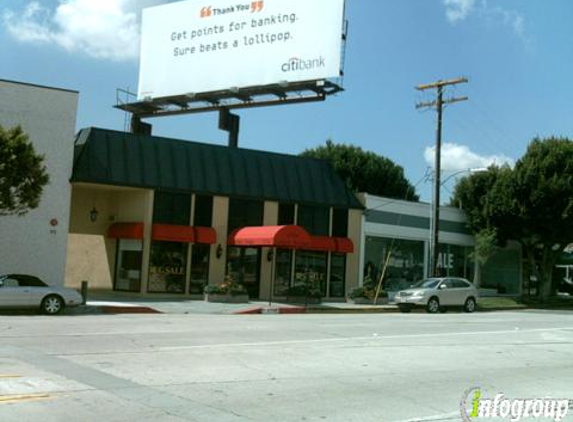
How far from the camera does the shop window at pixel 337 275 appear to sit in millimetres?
33875

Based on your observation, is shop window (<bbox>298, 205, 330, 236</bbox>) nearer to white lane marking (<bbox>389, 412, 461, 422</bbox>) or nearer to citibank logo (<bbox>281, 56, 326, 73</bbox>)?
citibank logo (<bbox>281, 56, 326, 73</bbox>)

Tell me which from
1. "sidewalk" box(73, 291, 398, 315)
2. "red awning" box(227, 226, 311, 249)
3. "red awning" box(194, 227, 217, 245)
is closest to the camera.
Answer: "sidewalk" box(73, 291, 398, 315)

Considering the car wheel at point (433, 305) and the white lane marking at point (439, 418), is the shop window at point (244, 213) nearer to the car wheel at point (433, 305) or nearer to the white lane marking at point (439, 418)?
the car wheel at point (433, 305)

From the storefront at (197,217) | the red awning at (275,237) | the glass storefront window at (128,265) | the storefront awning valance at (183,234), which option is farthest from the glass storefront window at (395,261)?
the glass storefront window at (128,265)

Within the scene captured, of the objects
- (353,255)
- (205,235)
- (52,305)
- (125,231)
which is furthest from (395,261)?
(52,305)

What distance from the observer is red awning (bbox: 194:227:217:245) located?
2991cm

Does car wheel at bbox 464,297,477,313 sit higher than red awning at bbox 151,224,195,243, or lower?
lower

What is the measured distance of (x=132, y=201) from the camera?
30312 millimetres

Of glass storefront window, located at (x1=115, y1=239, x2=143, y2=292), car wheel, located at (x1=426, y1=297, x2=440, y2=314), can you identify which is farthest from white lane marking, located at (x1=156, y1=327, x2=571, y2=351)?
glass storefront window, located at (x1=115, y1=239, x2=143, y2=292)

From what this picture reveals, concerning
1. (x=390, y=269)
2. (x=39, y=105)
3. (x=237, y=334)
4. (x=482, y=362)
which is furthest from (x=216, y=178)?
(x=482, y=362)

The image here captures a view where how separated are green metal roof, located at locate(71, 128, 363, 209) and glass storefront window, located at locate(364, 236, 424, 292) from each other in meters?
2.76

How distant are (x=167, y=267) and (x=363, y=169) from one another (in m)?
23.3

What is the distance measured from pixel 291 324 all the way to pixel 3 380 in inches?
440

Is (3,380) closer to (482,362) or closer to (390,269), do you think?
(482,362)
